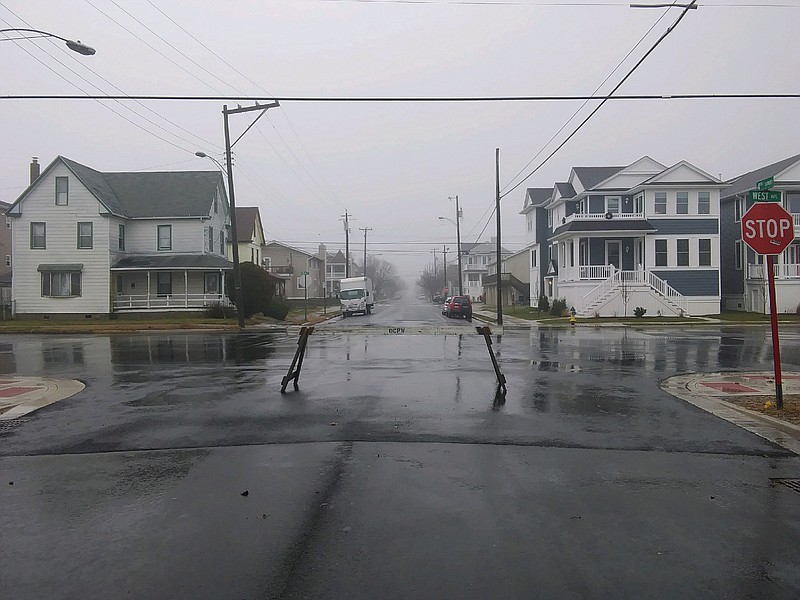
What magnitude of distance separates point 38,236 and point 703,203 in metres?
43.1

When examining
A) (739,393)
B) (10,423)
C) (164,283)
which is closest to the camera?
(10,423)

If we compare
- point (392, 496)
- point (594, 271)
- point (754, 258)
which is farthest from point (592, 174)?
point (392, 496)

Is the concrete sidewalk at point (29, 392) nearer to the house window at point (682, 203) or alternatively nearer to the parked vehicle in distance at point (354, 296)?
the parked vehicle in distance at point (354, 296)

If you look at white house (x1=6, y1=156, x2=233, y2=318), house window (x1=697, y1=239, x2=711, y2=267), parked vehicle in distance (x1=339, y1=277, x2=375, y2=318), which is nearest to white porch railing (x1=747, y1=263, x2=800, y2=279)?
house window (x1=697, y1=239, x2=711, y2=267)

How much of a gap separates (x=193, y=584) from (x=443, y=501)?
8.09 ft

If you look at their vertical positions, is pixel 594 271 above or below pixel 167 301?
above

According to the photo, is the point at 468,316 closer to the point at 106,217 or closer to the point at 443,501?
the point at 106,217

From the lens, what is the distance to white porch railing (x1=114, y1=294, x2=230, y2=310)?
43.8m

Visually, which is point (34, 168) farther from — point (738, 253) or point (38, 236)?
point (738, 253)

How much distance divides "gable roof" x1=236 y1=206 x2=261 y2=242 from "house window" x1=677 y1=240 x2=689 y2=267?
115ft

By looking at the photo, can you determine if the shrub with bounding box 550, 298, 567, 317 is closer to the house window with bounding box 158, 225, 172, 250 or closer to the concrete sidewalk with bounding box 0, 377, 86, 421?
the house window with bounding box 158, 225, 172, 250

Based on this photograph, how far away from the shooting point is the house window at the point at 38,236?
42.4 m

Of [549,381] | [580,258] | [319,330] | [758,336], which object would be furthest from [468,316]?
[549,381]

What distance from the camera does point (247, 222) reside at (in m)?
60.8
